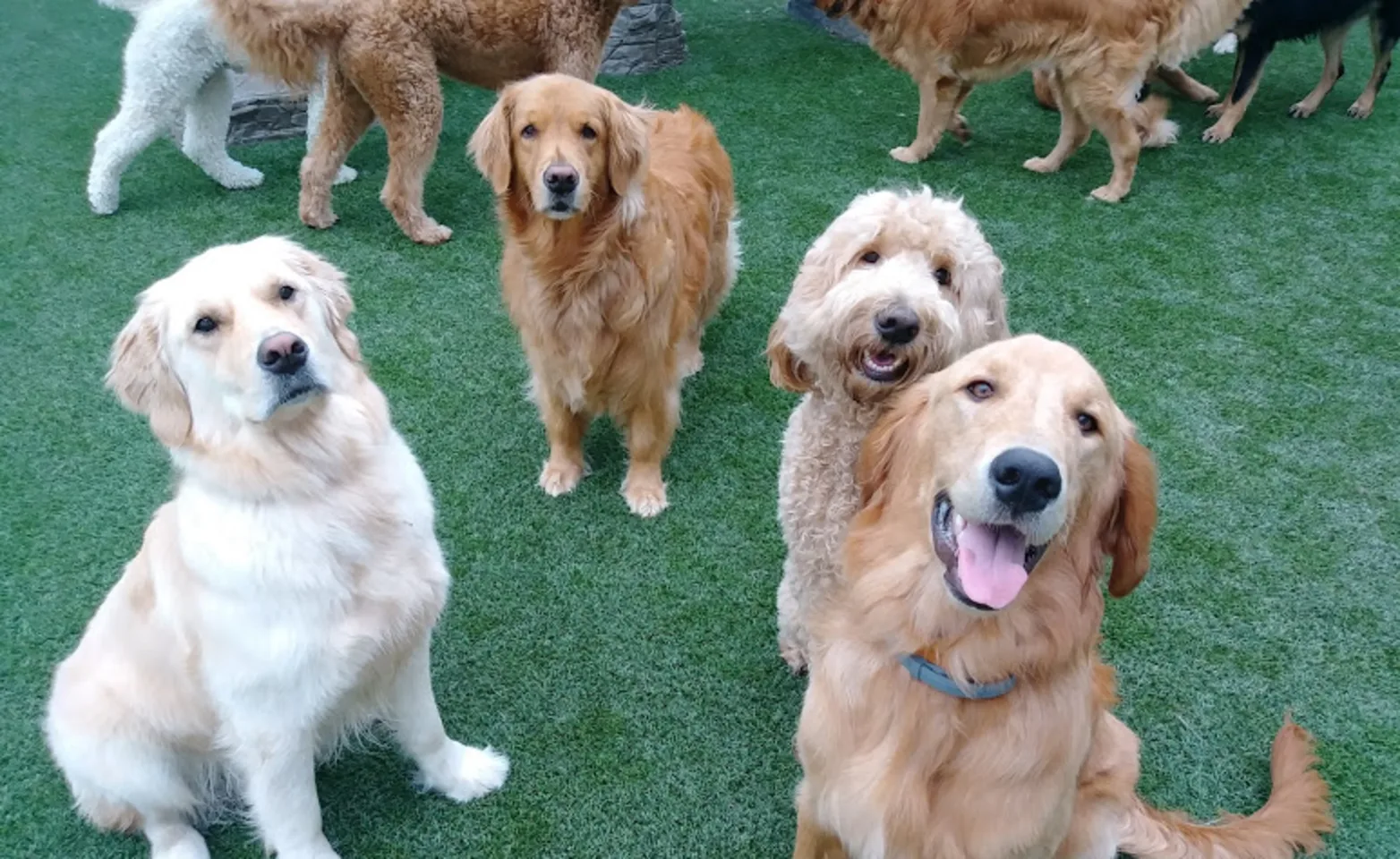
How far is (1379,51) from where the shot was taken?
18.4 ft

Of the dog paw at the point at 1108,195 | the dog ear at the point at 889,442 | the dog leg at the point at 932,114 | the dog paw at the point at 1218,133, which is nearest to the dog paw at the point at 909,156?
the dog leg at the point at 932,114

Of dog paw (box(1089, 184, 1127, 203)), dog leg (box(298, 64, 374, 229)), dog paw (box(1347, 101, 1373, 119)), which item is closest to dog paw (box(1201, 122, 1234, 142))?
dog paw (box(1347, 101, 1373, 119))

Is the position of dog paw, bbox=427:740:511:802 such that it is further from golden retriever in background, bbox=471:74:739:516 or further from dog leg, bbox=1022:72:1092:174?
dog leg, bbox=1022:72:1092:174

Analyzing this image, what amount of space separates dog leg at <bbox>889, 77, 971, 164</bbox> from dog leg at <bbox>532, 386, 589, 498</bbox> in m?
3.12

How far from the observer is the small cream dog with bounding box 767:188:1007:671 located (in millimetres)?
2115

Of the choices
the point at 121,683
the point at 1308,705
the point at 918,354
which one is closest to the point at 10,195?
the point at 121,683

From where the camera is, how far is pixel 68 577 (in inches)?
110

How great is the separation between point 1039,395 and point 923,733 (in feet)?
2.04

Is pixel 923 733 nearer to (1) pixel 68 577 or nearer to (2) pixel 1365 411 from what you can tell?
(1) pixel 68 577

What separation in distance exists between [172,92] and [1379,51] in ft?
23.1

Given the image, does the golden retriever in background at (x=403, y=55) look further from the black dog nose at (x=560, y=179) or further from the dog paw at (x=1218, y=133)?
the dog paw at (x=1218, y=133)

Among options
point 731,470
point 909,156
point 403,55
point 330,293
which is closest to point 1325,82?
point 909,156

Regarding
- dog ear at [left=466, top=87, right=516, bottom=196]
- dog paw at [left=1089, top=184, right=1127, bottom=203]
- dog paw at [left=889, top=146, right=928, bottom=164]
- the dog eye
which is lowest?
dog paw at [left=889, top=146, right=928, bottom=164]

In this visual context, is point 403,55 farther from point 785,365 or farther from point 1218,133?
point 1218,133
